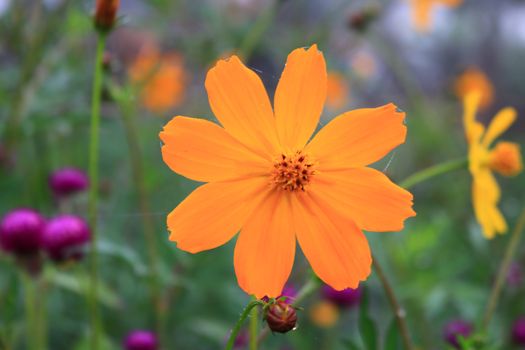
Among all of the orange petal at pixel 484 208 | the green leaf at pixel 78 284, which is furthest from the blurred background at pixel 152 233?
the orange petal at pixel 484 208

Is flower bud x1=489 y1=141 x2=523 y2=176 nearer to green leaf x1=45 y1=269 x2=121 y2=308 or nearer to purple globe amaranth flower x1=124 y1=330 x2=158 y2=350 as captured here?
purple globe amaranth flower x1=124 y1=330 x2=158 y2=350

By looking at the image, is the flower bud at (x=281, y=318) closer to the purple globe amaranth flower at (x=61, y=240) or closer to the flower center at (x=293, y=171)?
the flower center at (x=293, y=171)

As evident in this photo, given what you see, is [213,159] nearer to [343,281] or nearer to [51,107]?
[343,281]

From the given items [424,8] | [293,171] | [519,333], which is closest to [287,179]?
[293,171]

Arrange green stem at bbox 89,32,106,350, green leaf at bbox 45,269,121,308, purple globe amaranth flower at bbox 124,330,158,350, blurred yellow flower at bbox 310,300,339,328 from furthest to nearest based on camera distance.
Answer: blurred yellow flower at bbox 310,300,339,328 → green leaf at bbox 45,269,121,308 → purple globe amaranth flower at bbox 124,330,158,350 → green stem at bbox 89,32,106,350

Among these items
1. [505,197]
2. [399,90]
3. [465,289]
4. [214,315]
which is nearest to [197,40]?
[214,315]

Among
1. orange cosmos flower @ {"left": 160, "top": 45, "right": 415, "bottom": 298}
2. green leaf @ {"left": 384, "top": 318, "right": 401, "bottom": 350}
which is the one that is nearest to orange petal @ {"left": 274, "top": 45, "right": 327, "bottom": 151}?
orange cosmos flower @ {"left": 160, "top": 45, "right": 415, "bottom": 298}
